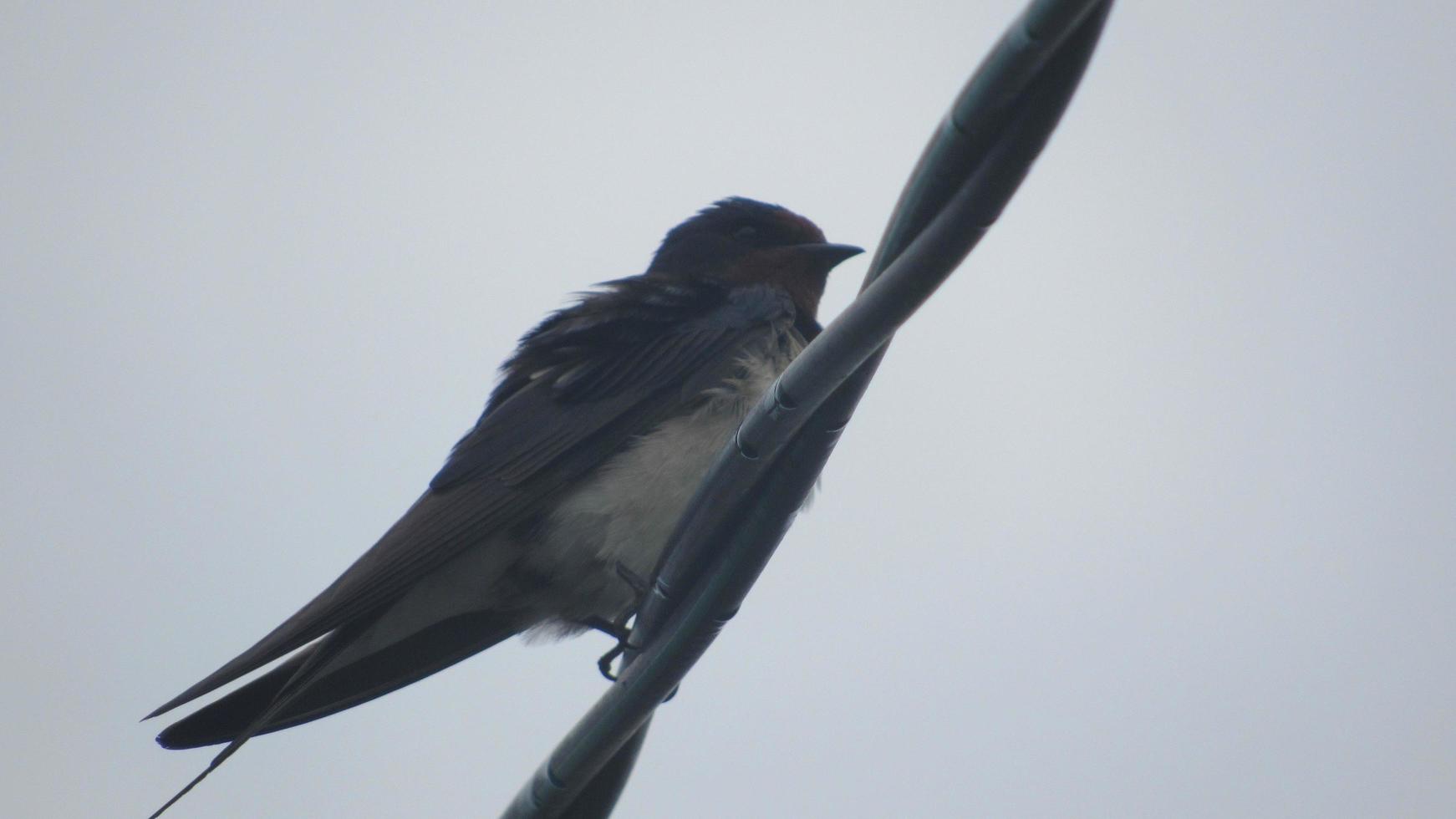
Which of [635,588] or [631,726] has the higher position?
[635,588]

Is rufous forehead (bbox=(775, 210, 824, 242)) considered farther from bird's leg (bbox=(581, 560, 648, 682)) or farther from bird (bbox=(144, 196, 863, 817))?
bird's leg (bbox=(581, 560, 648, 682))

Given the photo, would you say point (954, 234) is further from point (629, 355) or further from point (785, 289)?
point (785, 289)

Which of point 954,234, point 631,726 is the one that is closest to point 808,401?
point 954,234

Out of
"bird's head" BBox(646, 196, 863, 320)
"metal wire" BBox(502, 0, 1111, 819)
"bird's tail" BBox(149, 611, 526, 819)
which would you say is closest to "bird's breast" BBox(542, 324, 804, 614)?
"bird's tail" BBox(149, 611, 526, 819)

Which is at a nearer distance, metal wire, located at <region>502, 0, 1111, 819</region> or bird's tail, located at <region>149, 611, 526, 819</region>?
metal wire, located at <region>502, 0, 1111, 819</region>

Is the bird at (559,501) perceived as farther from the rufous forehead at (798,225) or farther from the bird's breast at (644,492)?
the rufous forehead at (798,225)

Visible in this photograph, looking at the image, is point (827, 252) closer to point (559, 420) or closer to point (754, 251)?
point (754, 251)

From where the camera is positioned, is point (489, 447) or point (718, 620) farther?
point (489, 447)
